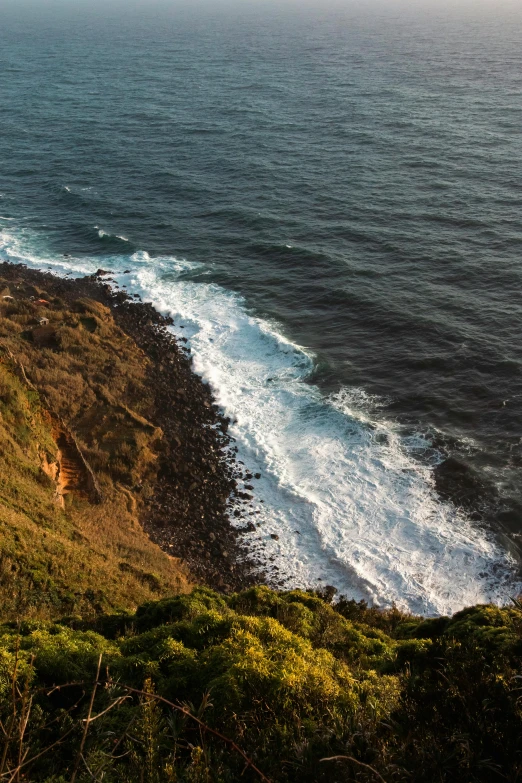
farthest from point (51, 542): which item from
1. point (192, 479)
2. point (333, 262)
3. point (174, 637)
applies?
point (333, 262)

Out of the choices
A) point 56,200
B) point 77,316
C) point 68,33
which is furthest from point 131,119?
point 68,33

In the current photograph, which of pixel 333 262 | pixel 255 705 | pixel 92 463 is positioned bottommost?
pixel 92 463

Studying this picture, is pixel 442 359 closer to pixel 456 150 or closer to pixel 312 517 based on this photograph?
pixel 312 517

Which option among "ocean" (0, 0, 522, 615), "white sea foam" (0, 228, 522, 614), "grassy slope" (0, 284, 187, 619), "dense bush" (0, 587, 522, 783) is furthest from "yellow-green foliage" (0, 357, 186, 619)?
"ocean" (0, 0, 522, 615)

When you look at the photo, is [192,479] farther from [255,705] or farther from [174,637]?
[255,705]

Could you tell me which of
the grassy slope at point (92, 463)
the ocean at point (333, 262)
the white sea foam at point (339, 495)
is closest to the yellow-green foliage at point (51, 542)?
the grassy slope at point (92, 463)

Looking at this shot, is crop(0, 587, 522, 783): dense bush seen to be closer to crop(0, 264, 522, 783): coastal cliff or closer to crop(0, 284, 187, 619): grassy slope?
crop(0, 264, 522, 783): coastal cliff
